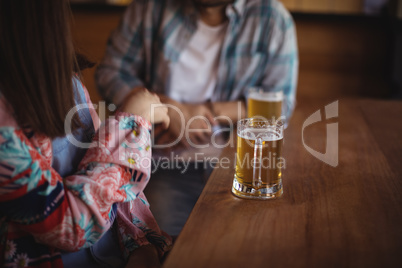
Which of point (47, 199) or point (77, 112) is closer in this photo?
point (47, 199)

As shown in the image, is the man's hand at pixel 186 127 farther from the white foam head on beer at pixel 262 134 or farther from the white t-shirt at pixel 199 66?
the white foam head on beer at pixel 262 134

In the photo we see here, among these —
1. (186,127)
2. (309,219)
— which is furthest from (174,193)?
(309,219)

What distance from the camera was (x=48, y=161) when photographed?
74cm

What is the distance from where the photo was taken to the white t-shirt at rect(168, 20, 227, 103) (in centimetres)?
167

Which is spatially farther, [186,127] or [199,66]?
[199,66]

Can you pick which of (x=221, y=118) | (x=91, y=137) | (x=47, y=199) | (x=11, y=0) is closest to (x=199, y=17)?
(x=221, y=118)

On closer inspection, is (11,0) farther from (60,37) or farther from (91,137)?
(91,137)

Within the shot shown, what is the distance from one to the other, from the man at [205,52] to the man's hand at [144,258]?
2.62ft

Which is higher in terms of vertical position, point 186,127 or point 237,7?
point 237,7

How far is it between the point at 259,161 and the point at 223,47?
0.92 m

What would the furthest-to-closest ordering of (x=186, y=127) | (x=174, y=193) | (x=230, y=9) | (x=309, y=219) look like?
(x=230, y=9), (x=186, y=127), (x=174, y=193), (x=309, y=219)

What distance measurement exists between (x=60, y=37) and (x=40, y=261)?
1.35 feet

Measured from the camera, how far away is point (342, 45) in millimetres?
3033

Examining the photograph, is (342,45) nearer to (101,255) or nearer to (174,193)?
(174,193)
